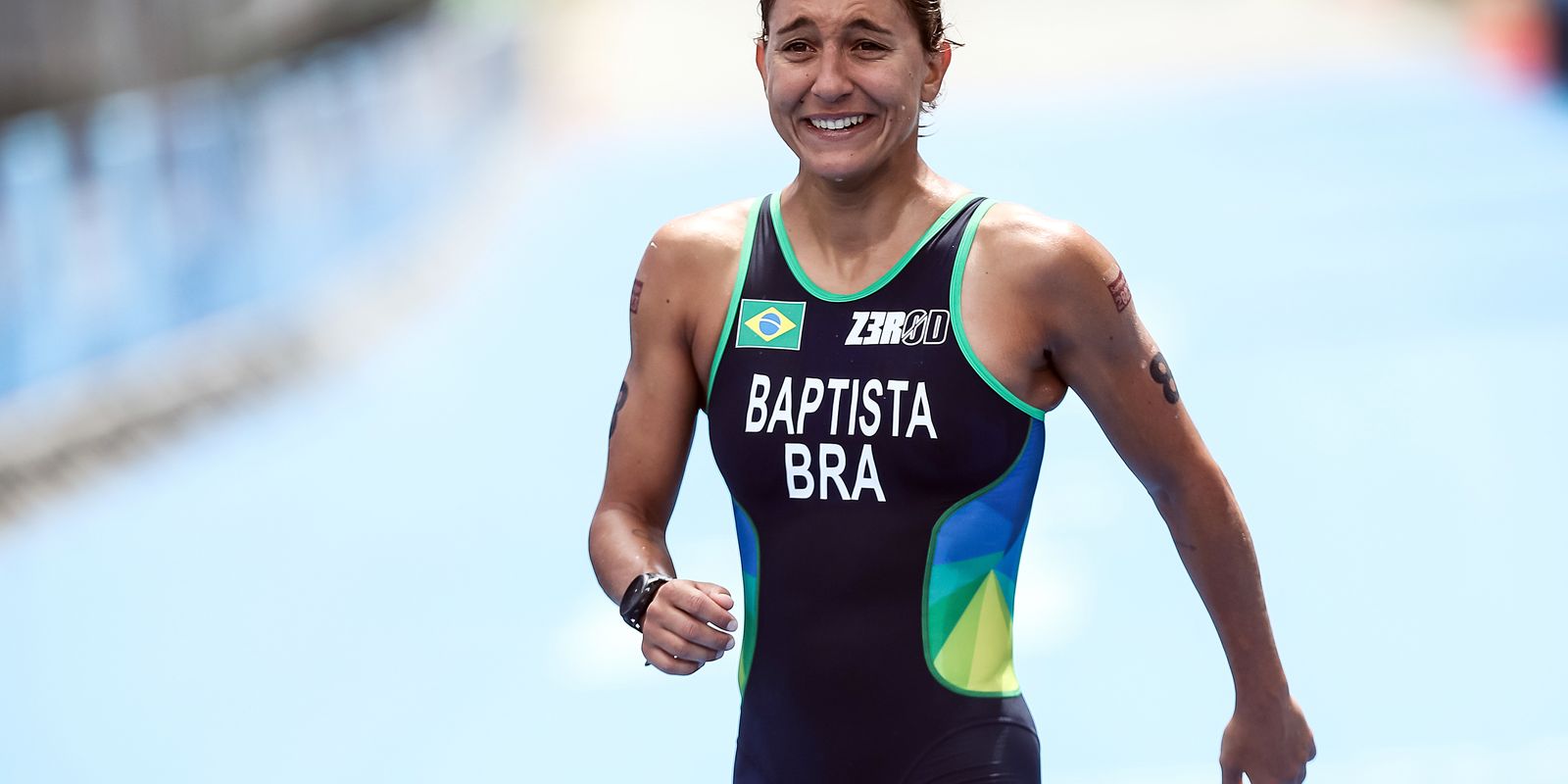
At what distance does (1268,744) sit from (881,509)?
2.24 ft

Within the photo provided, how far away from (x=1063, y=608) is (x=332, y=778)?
2840mm

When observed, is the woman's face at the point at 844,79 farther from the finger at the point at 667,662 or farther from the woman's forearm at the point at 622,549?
the finger at the point at 667,662

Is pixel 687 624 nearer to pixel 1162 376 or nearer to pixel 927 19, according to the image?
pixel 1162 376

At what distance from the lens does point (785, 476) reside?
292 centimetres

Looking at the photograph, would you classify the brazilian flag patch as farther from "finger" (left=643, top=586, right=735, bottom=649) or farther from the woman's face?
"finger" (left=643, top=586, right=735, bottom=649)

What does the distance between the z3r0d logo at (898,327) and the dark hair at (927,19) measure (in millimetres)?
404

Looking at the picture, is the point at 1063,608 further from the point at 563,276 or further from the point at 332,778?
the point at 563,276

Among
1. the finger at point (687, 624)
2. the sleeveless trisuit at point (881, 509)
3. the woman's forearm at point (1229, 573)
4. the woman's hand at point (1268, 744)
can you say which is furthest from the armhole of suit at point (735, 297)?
the woman's hand at point (1268, 744)

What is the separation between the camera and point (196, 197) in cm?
1092

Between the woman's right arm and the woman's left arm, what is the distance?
0.59 meters

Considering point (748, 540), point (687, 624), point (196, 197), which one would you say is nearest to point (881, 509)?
point (748, 540)

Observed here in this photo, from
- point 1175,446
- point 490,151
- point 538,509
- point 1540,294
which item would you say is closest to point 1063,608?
point 538,509

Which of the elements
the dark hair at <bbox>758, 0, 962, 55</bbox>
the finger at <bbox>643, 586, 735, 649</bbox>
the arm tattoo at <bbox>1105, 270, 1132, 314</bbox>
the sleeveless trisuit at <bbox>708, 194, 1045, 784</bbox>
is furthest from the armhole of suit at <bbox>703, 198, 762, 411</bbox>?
the arm tattoo at <bbox>1105, 270, 1132, 314</bbox>

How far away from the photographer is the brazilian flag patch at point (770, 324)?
2926 millimetres
